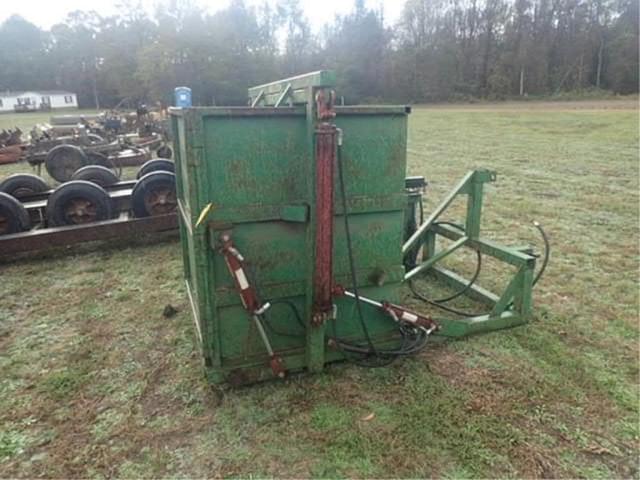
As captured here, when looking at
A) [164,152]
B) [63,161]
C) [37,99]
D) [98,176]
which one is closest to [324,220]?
[98,176]

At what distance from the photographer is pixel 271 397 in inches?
90.0

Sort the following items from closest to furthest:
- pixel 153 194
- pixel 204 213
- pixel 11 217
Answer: pixel 204 213 → pixel 11 217 → pixel 153 194

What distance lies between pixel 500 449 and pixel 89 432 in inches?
69.7

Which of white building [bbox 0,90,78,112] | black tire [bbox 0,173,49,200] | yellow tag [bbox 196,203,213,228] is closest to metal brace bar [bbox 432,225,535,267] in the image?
yellow tag [bbox 196,203,213,228]

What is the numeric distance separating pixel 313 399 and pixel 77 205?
3.30 metres

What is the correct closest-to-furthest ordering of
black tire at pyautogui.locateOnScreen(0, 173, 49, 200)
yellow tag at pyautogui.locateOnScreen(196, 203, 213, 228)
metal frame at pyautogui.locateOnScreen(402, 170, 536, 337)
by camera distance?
yellow tag at pyautogui.locateOnScreen(196, 203, 213, 228)
metal frame at pyautogui.locateOnScreen(402, 170, 536, 337)
black tire at pyautogui.locateOnScreen(0, 173, 49, 200)

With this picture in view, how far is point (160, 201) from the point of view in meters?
4.64

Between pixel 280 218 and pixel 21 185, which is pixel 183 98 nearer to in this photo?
pixel 21 185

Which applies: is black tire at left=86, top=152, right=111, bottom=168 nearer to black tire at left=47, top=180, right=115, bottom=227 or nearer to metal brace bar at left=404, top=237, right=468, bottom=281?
black tire at left=47, top=180, right=115, bottom=227

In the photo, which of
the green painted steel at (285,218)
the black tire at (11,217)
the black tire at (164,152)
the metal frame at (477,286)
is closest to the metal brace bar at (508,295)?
the metal frame at (477,286)

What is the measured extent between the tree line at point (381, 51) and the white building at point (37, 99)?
2728mm

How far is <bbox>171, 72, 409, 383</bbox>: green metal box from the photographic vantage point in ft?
6.70

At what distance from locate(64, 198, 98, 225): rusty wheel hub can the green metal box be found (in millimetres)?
2382

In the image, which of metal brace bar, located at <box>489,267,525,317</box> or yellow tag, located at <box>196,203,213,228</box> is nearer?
yellow tag, located at <box>196,203,213,228</box>
